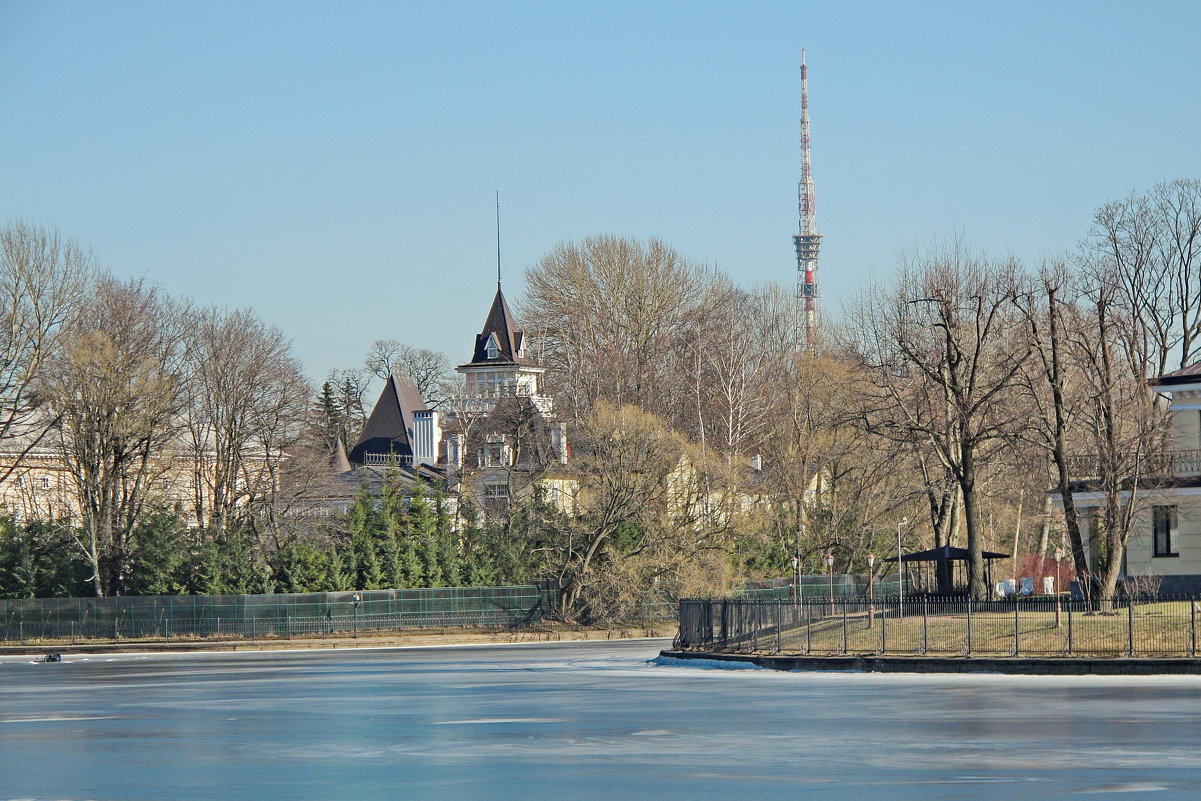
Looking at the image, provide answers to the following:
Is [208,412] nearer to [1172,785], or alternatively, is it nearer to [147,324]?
[147,324]

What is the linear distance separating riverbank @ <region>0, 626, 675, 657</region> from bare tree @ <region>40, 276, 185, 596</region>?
191 inches

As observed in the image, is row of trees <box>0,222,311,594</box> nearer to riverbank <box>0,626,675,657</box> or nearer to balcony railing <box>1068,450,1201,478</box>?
riverbank <box>0,626,675,657</box>

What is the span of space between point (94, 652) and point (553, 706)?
39.5m

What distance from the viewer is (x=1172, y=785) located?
17.0 m

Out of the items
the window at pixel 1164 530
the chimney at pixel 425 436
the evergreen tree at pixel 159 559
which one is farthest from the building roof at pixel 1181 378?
the chimney at pixel 425 436

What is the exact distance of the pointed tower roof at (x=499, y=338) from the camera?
121562 mm

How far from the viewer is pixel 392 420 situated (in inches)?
4956

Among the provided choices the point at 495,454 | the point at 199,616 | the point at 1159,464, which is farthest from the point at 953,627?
the point at 495,454

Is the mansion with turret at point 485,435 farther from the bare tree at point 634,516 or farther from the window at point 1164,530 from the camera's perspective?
the window at point 1164,530

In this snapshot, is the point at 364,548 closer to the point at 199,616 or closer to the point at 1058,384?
the point at 199,616

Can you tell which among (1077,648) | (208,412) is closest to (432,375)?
(208,412)

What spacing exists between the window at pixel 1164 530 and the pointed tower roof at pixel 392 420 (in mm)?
75745

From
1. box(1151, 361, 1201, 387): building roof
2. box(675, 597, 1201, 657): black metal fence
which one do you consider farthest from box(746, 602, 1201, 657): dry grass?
box(1151, 361, 1201, 387): building roof

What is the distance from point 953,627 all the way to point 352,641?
3108 cm
